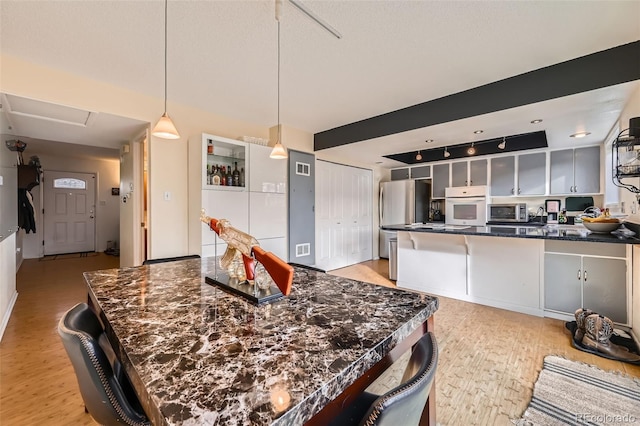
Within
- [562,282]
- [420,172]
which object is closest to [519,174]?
[420,172]

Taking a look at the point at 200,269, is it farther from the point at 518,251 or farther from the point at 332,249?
the point at 332,249

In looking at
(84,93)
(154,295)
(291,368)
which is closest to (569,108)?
(291,368)

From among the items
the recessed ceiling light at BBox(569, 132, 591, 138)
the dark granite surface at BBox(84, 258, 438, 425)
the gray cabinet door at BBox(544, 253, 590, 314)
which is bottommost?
the gray cabinet door at BBox(544, 253, 590, 314)

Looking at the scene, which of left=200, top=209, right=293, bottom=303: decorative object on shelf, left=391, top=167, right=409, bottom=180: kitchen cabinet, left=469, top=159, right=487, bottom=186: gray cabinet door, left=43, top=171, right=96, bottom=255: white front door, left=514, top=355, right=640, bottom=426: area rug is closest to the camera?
left=200, top=209, right=293, bottom=303: decorative object on shelf

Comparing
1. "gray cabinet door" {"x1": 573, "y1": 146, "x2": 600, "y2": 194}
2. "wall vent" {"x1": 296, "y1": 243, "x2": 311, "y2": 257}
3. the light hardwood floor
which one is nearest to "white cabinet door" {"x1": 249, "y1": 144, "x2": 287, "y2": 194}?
"wall vent" {"x1": 296, "y1": 243, "x2": 311, "y2": 257}

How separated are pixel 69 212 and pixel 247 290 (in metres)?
7.98

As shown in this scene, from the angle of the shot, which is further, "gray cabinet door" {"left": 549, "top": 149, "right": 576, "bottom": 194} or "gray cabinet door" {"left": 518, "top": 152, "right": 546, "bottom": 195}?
"gray cabinet door" {"left": 518, "top": 152, "right": 546, "bottom": 195}

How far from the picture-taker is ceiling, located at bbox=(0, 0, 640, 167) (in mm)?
1785

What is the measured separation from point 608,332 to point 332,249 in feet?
11.9

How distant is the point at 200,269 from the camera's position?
65.8 inches

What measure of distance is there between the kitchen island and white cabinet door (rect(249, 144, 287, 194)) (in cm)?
174

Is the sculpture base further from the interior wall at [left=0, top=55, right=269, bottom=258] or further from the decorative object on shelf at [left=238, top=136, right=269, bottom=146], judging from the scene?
the decorative object on shelf at [left=238, top=136, right=269, bottom=146]

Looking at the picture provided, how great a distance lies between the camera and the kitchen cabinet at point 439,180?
17.7 feet

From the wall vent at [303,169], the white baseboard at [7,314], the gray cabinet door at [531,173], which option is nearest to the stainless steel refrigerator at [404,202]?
the gray cabinet door at [531,173]
